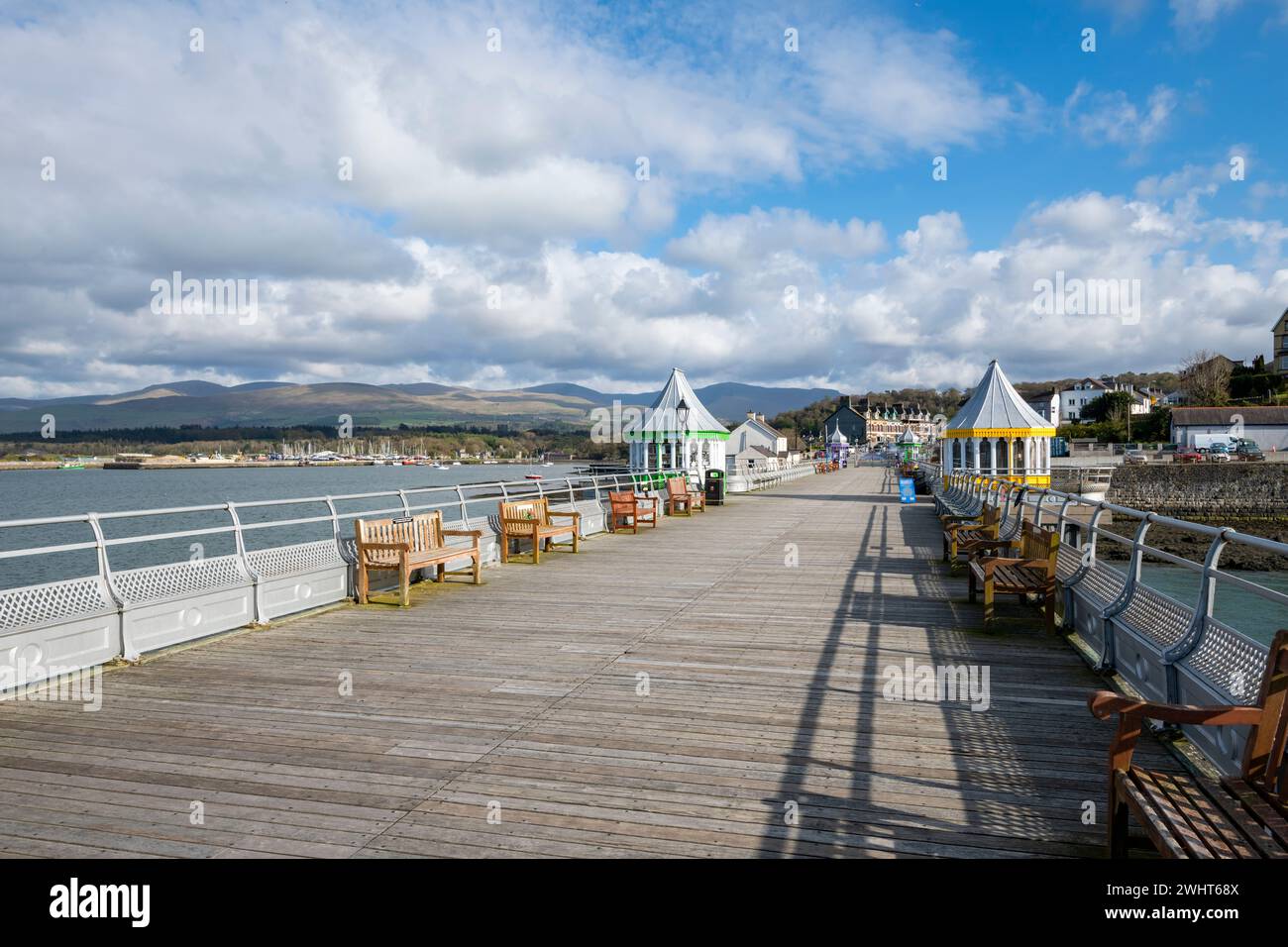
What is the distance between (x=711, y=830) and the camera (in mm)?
3762

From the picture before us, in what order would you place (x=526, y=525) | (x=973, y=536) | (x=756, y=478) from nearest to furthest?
1. (x=973, y=536)
2. (x=526, y=525)
3. (x=756, y=478)

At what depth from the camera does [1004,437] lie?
31.0 metres

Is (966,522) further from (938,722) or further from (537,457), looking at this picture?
(537,457)

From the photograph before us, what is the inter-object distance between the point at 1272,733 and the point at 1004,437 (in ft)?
98.8

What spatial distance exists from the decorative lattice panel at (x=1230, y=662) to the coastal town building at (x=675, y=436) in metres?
29.3

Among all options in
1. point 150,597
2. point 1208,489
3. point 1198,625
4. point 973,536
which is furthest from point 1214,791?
point 1208,489

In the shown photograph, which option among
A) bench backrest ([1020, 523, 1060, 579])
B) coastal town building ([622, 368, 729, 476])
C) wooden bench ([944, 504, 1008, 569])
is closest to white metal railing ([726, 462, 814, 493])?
coastal town building ([622, 368, 729, 476])

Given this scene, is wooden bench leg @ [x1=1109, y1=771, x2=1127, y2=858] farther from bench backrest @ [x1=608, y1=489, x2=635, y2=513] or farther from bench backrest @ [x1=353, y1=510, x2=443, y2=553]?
bench backrest @ [x1=608, y1=489, x2=635, y2=513]

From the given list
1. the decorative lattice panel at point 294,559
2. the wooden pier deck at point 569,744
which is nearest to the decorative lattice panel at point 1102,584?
the wooden pier deck at point 569,744

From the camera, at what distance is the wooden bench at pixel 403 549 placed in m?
9.47

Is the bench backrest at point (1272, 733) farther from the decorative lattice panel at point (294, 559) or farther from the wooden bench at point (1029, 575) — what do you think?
the decorative lattice panel at point (294, 559)

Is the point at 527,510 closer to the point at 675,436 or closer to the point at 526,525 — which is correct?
the point at 526,525
